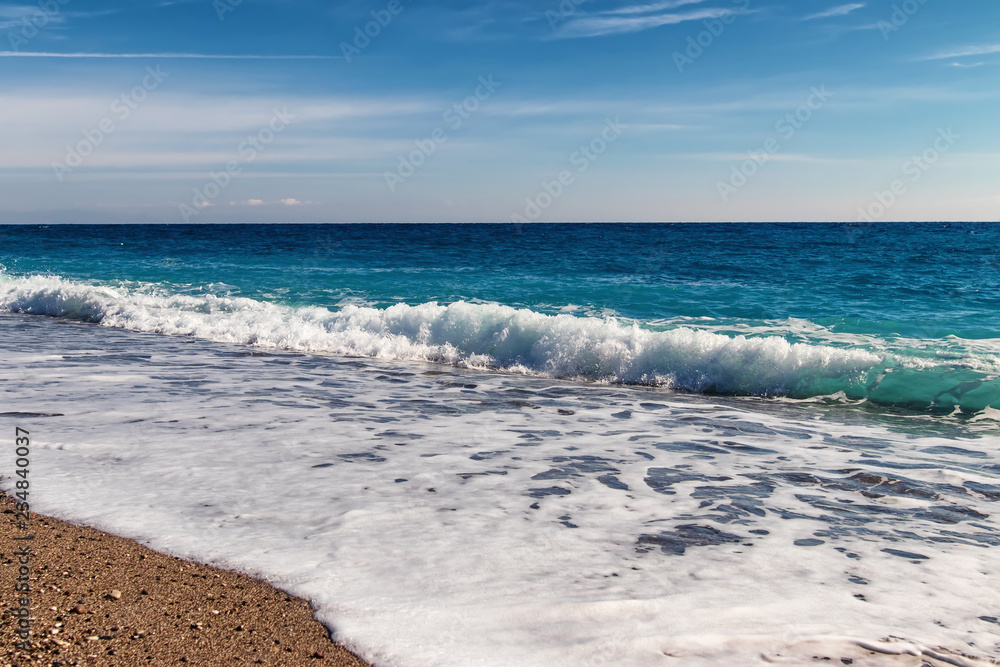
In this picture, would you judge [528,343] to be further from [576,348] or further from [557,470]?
[557,470]

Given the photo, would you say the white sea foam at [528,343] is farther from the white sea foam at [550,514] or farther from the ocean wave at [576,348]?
the white sea foam at [550,514]

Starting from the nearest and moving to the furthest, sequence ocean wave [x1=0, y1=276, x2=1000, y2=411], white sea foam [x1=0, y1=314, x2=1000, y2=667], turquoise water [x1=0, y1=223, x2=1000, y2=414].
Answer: white sea foam [x1=0, y1=314, x2=1000, y2=667]
ocean wave [x1=0, y1=276, x2=1000, y2=411]
turquoise water [x1=0, y1=223, x2=1000, y2=414]

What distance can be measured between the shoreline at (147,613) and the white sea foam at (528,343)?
7.90m

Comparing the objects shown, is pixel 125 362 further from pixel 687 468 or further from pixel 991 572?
pixel 991 572

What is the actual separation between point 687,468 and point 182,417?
494 cm

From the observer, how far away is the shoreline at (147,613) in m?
2.90

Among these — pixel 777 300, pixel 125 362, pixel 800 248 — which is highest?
pixel 800 248

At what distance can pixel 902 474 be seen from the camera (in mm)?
5969

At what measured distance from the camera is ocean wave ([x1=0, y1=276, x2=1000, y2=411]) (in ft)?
32.1

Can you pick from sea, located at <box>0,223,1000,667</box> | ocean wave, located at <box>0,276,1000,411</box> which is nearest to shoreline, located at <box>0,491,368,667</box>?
sea, located at <box>0,223,1000,667</box>

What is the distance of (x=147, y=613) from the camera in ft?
10.6

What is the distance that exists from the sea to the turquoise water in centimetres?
8

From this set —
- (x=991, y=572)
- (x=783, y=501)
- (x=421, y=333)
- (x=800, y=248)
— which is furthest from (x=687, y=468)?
(x=800, y=248)

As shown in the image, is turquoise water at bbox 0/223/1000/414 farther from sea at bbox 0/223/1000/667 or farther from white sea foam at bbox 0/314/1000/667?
white sea foam at bbox 0/314/1000/667
